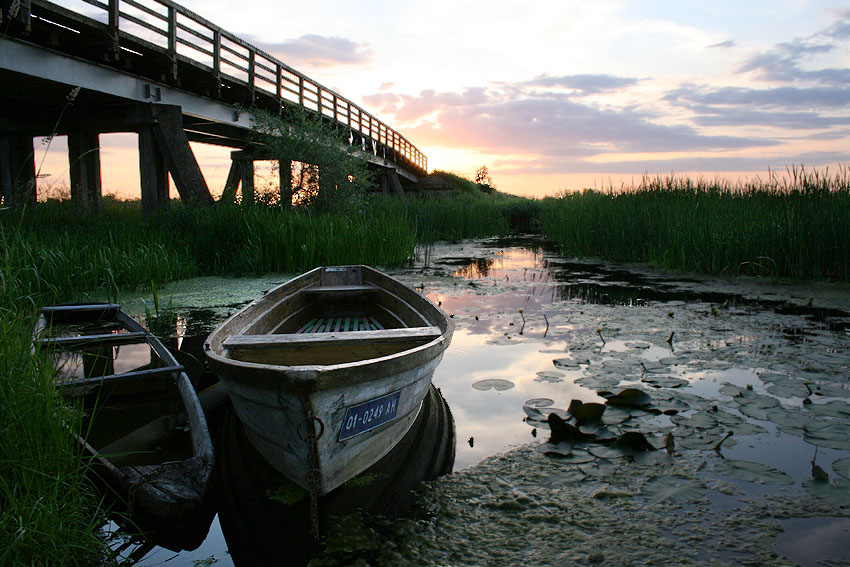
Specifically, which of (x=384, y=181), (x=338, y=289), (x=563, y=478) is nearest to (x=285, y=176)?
→ (x=338, y=289)

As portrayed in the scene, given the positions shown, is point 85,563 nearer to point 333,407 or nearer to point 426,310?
point 333,407

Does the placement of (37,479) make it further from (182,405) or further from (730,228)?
(730,228)

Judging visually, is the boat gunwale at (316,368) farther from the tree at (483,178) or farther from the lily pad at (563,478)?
the tree at (483,178)

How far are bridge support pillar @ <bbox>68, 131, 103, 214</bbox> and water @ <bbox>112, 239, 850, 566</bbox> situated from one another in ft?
15.6

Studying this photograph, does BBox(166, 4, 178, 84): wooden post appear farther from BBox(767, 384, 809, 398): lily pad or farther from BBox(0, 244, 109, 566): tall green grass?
BBox(767, 384, 809, 398): lily pad

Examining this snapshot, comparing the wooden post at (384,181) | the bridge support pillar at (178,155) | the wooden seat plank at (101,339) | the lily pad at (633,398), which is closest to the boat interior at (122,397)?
the wooden seat plank at (101,339)

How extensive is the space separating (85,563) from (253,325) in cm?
172

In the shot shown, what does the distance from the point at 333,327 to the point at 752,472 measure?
2.89m

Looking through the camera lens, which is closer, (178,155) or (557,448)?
(557,448)

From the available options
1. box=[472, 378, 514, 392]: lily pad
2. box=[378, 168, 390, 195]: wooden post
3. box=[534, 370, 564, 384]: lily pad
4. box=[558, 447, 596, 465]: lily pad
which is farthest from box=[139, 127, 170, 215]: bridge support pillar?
box=[378, 168, 390, 195]: wooden post

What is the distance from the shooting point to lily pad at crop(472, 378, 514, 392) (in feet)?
10.1

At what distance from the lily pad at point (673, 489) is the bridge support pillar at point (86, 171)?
10.2 meters

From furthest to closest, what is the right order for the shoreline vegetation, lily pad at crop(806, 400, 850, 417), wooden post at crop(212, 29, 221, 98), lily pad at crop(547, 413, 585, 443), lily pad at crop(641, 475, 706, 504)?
wooden post at crop(212, 29, 221, 98) → the shoreline vegetation → lily pad at crop(806, 400, 850, 417) → lily pad at crop(547, 413, 585, 443) → lily pad at crop(641, 475, 706, 504)

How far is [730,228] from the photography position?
7066mm
